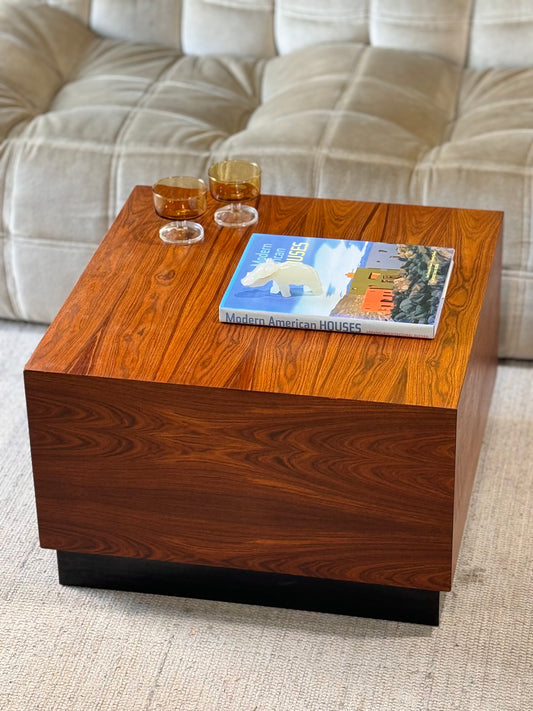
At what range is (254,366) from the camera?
1.38 metres

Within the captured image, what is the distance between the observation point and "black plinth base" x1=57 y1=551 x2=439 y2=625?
4.88ft

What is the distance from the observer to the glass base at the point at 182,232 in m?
1.65

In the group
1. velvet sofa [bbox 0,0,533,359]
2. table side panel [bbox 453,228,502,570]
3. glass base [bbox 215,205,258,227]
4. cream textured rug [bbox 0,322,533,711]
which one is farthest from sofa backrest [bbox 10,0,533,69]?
cream textured rug [bbox 0,322,533,711]

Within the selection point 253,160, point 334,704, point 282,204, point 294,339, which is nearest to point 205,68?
point 253,160

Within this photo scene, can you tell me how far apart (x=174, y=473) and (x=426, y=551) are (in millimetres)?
322

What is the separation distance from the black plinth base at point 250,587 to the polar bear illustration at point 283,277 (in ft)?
1.23

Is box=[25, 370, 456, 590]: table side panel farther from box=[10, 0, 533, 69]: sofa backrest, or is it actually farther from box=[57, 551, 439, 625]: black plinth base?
box=[10, 0, 533, 69]: sofa backrest

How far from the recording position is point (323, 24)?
238 centimetres

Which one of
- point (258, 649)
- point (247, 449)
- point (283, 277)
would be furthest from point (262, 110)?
point (258, 649)

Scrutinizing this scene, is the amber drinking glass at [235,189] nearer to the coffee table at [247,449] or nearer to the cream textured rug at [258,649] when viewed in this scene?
the coffee table at [247,449]

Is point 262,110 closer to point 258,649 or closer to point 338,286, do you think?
Answer: point 338,286

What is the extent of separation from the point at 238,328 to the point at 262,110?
867 mm

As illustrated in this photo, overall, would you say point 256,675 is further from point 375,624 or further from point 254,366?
point 254,366

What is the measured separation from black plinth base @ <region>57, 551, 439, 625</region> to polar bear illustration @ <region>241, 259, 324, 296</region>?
1.23 ft
